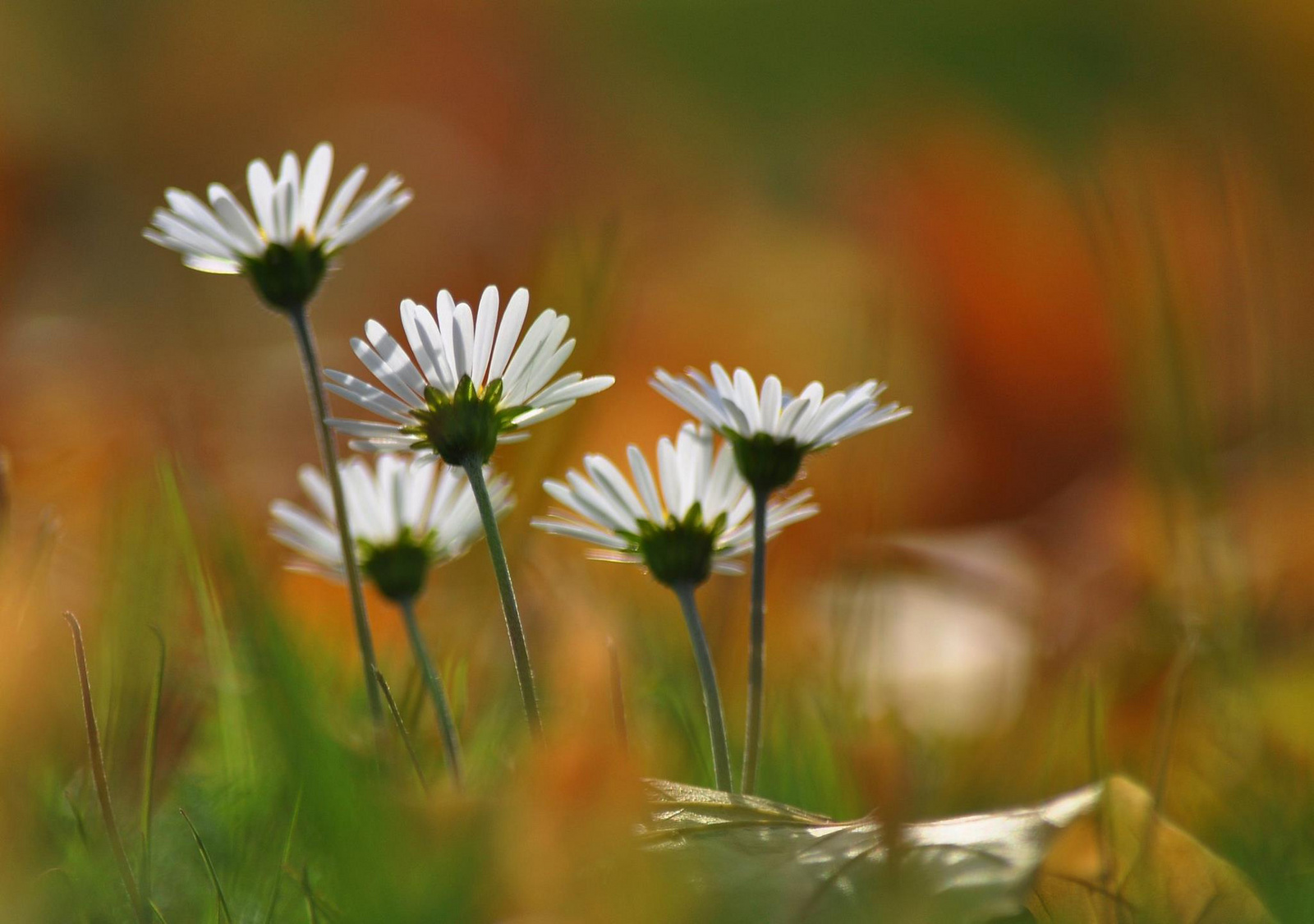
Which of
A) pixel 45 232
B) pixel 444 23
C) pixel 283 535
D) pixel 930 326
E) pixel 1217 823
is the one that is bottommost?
pixel 1217 823

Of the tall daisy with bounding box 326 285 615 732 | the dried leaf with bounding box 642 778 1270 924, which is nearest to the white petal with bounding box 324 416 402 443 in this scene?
the tall daisy with bounding box 326 285 615 732

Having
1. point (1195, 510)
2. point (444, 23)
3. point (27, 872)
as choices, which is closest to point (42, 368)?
point (27, 872)

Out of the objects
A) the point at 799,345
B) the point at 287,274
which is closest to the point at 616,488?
the point at 287,274

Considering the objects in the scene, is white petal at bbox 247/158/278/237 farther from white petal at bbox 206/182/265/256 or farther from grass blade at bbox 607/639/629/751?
grass blade at bbox 607/639/629/751

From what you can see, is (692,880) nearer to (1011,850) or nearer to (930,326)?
(1011,850)

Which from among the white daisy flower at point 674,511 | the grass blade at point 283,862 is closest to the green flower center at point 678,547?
the white daisy flower at point 674,511

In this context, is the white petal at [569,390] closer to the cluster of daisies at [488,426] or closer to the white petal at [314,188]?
the cluster of daisies at [488,426]
